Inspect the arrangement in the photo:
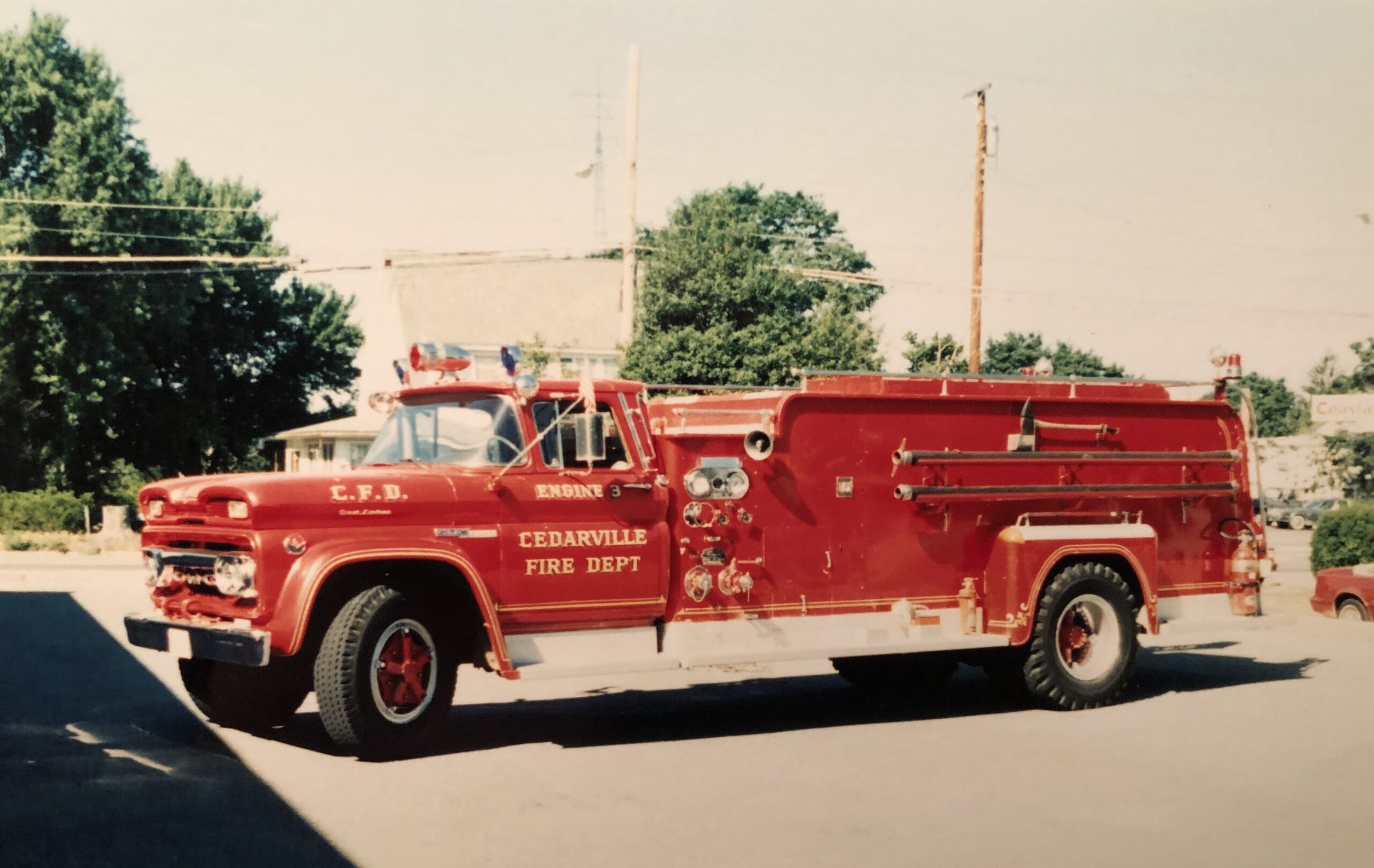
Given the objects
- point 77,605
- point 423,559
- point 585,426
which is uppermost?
point 585,426

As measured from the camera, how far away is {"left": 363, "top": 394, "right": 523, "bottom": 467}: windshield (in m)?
9.26

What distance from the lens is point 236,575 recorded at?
27.3 ft

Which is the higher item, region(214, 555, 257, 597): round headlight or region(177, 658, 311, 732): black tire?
region(214, 555, 257, 597): round headlight

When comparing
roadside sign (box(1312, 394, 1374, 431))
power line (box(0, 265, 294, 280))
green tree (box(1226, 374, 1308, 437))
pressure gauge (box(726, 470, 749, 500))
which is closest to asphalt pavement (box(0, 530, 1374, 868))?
pressure gauge (box(726, 470, 749, 500))

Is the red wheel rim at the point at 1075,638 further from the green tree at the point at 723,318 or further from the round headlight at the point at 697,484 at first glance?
the green tree at the point at 723,318

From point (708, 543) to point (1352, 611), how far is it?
38.7 feet

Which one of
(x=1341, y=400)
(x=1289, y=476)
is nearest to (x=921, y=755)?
(x=1341, y=400)

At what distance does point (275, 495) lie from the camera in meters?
8.23

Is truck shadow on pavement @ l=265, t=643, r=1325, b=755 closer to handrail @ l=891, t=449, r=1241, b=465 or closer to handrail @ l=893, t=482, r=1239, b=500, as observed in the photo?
handrail @ l=893, t=482, r=1239, b=500

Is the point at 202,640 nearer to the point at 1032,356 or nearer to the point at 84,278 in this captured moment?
the point at 84,278

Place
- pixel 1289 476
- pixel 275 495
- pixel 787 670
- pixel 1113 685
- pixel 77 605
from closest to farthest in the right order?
pixel 275 495
pixel 1113 685
pixel 787 670
pixel 77 605
pixel 1289 476

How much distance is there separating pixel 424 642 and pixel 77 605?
1342cm

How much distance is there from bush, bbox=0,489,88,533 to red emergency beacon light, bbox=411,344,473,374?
114 ft

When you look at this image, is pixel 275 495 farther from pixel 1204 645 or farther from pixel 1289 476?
pixel 1289 476
